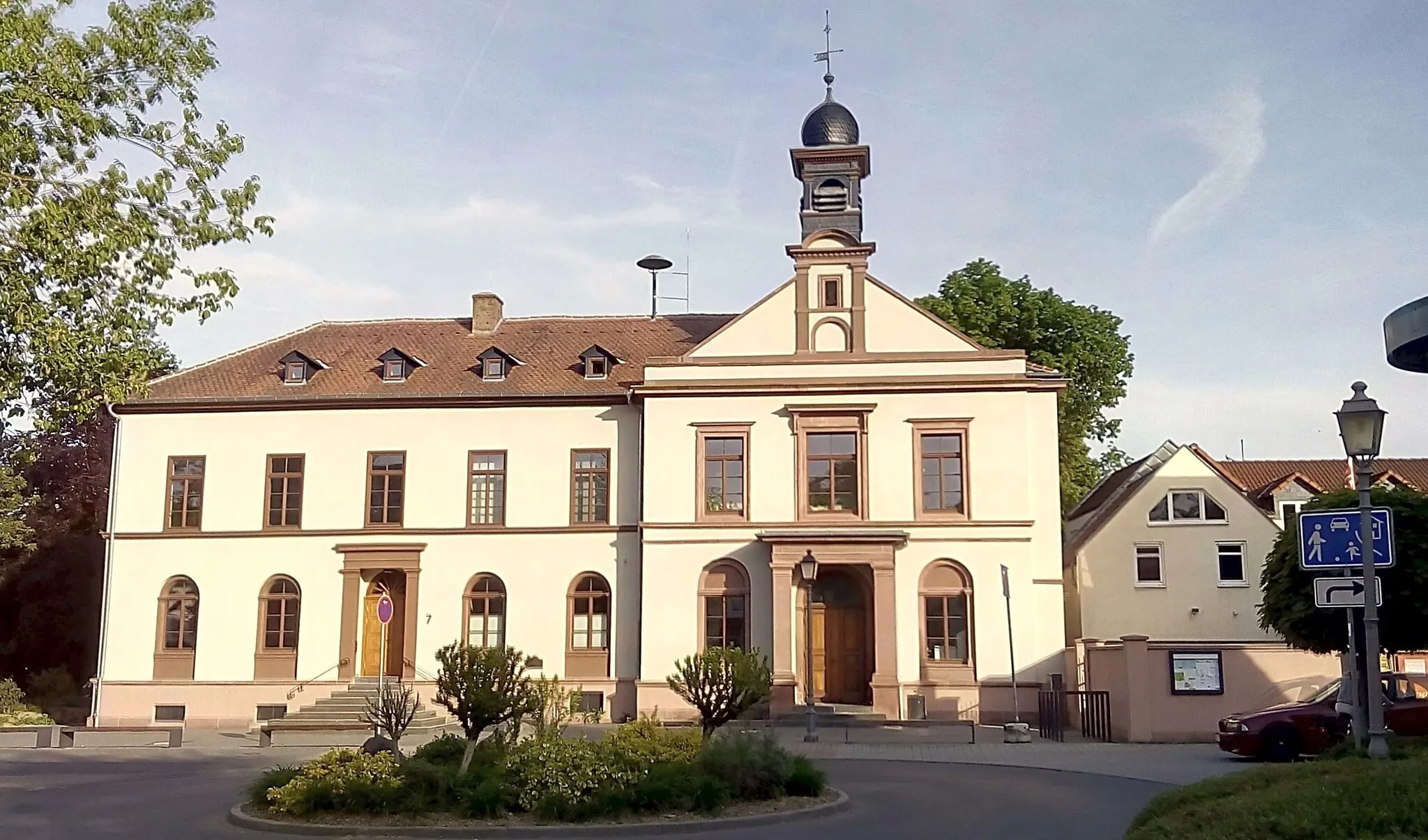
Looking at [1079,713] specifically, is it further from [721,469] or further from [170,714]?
[170,714]

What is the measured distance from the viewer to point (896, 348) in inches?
1232

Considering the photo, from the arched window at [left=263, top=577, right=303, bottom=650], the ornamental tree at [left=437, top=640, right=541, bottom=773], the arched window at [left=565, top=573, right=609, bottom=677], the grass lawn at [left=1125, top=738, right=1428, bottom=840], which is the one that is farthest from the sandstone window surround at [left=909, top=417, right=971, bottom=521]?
the grass lawn at [left=1125, top=738, right=1428, bottom=840]

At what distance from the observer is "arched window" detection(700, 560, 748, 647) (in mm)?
30422

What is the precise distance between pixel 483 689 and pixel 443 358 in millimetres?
20448

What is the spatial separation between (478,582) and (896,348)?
11.7m

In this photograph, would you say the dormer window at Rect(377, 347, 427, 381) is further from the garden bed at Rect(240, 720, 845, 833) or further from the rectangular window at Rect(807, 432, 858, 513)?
the garden bed at Rect(240, 720, 845, 833)

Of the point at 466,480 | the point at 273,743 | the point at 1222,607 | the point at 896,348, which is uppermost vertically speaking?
the point at 896,348

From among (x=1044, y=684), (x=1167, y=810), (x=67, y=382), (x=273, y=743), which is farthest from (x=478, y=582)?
(x=1167, y=810)

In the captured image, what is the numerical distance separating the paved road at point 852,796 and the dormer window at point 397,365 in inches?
528

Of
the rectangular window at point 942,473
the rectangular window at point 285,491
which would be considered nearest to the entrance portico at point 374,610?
the rectangular window at point 285,491

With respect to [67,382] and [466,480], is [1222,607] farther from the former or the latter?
[67,382]

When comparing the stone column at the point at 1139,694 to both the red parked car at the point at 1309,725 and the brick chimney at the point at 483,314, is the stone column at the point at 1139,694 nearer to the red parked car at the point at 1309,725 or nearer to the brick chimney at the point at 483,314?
the red parked car at the point at 1309,725

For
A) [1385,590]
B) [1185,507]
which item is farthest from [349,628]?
[1385,590]

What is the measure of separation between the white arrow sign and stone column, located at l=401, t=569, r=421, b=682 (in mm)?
23639
